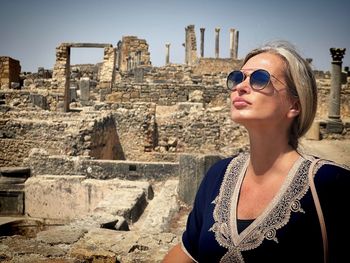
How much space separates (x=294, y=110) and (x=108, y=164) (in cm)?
685

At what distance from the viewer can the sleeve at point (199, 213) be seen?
Result: 188 centimetres

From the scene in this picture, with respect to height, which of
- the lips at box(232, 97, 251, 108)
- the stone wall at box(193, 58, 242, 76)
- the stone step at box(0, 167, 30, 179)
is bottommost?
the stone step at box(0, 167, 30, 179)

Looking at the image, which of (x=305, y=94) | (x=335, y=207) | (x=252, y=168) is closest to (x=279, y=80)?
(x=305, y=94)

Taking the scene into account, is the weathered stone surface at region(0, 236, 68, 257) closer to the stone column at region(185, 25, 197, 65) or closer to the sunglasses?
the sunglasses

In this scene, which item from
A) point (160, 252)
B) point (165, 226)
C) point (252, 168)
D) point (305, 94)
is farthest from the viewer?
point (165, 226)

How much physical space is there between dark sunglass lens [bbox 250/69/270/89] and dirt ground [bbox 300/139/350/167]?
8.39 metres

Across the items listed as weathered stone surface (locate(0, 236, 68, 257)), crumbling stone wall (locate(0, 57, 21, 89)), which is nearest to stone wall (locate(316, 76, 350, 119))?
weathered stone surface (locate(0, 236, 68, 257))

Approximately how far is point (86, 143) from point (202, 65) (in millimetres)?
24533

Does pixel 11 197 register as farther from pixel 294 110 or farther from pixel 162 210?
pixel 294 110

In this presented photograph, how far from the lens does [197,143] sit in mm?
12367

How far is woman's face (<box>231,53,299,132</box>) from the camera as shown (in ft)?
5.54

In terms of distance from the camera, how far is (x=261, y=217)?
5.24 feet

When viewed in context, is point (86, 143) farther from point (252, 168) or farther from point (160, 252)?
point (252, 168)

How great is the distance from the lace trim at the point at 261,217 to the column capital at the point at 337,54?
43.3 feet
